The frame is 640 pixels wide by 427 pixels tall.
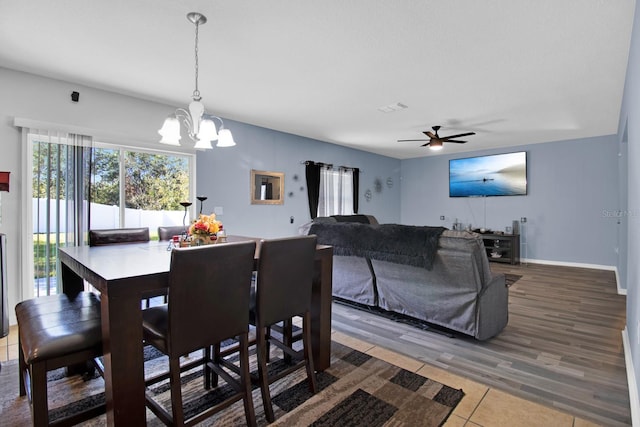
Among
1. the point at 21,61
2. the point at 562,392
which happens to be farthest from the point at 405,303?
the point at 21,61

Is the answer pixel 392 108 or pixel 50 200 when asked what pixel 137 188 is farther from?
pixel 392 108

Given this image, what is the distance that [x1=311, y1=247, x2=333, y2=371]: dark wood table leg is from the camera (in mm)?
2291

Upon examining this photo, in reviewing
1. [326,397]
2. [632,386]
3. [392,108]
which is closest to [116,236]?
[326,397]

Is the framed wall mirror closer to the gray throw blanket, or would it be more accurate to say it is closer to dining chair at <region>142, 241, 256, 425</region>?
the gray throw blanket

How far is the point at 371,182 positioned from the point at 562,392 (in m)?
6.06

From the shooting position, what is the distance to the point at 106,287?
4.56ft

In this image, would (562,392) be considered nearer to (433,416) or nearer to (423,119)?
(433,416)

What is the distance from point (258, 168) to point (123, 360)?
13.7 ft

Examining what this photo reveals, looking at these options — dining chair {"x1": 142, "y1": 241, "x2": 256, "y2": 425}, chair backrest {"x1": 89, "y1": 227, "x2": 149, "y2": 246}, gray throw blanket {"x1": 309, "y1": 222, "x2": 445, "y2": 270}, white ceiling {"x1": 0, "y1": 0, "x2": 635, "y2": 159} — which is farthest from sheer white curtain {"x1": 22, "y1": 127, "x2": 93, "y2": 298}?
gray throw blanket {"x1": 309, "y1": 222, "x2": 445, "y2": 270}

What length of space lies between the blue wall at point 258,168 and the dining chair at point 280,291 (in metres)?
3.12

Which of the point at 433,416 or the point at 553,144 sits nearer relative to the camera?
the point at 433,416

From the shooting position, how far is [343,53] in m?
2.82

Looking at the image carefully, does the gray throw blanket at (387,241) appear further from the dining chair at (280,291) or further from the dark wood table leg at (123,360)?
the dark wood table leg at (123,360)

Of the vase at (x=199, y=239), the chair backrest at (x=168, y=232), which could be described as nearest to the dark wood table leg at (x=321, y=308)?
the vase at (x=199, y=239)
